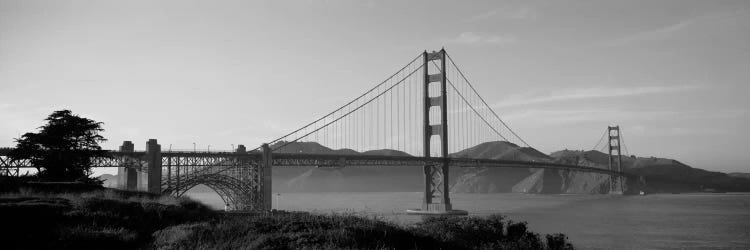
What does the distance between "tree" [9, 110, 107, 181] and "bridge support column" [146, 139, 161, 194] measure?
21.4m

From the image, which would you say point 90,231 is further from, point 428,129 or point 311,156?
point 428,129

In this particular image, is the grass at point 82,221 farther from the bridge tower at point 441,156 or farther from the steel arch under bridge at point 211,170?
the bridge tower at point 441,156

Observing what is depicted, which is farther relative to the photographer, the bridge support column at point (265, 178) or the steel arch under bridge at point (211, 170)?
the bridge support column at point (265, 178)

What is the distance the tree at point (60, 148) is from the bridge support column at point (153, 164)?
21415 mm

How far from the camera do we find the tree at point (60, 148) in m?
40.8

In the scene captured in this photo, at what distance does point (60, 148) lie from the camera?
42500mm

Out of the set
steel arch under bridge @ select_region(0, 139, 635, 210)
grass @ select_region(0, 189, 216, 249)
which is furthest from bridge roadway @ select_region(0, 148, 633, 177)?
grass @ select_region(0, 189, 216, 249)

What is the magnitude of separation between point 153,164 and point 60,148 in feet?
79.6

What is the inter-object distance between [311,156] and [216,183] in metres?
14.1

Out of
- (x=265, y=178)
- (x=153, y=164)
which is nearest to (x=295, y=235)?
(x=153, y=164)

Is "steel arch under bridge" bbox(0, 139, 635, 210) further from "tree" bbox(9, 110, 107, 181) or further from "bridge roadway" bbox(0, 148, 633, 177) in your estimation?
"tree" bbox(9, 110, 107, 181)

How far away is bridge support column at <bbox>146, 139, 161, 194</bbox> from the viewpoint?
216 feet

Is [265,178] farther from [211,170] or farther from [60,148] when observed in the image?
[60,148]

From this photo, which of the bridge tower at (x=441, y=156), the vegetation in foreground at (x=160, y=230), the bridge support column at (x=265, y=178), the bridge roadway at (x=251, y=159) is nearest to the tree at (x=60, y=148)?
the bridge roadway at (x=251, y=159)
